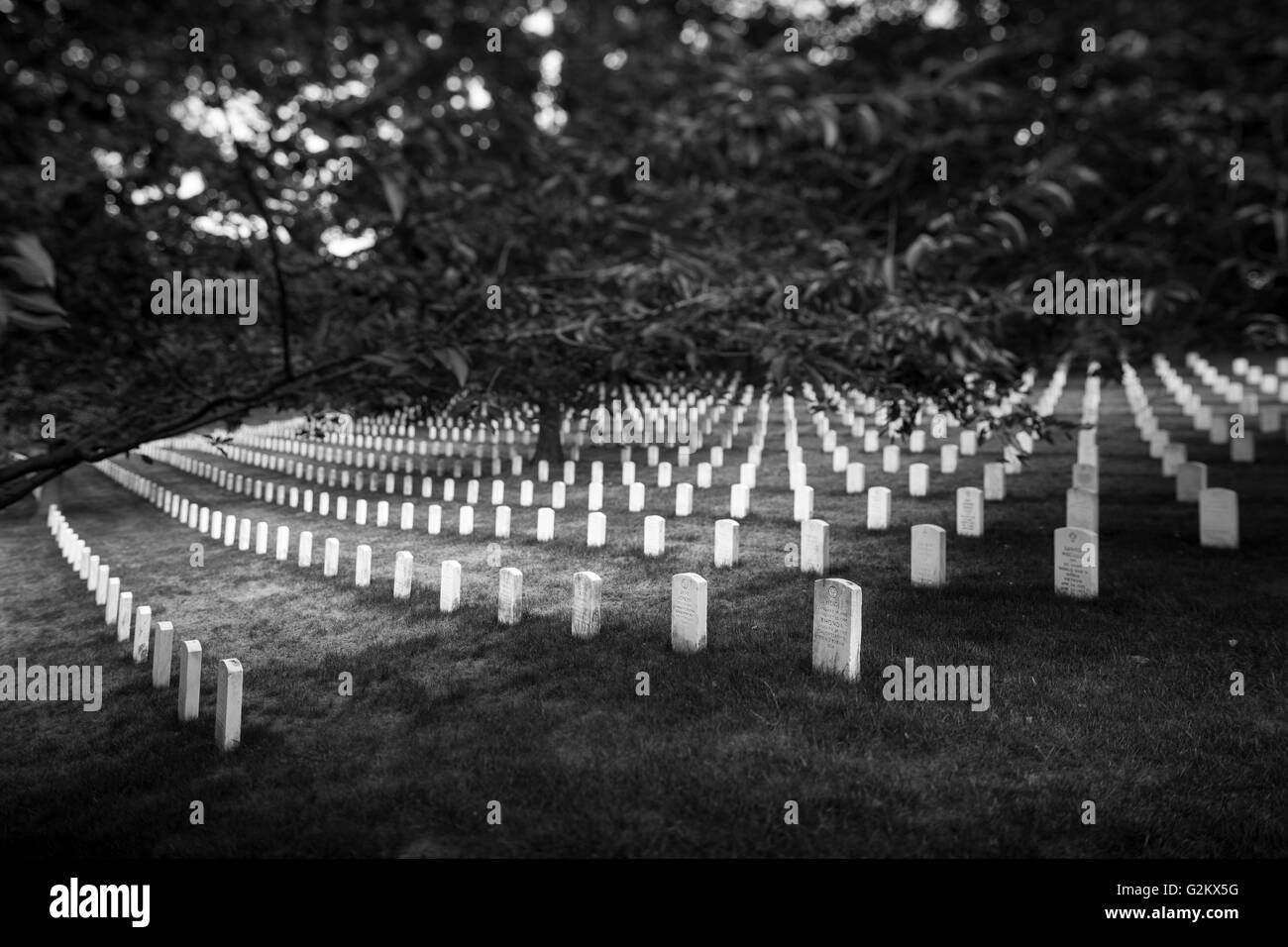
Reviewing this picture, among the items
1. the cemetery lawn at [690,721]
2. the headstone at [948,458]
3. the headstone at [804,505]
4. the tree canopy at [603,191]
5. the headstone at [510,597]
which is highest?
the tree canopy at [603,191]

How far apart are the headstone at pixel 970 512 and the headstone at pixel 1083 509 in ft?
3.09

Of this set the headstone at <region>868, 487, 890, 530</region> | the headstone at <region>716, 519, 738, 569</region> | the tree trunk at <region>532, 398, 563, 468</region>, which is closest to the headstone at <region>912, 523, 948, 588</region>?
the headstone at <region>716, 519, 738, 569</region>

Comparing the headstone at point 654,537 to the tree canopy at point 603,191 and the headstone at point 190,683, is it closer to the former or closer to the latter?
the tree canopy at point 603,191

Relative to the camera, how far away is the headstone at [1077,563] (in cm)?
677

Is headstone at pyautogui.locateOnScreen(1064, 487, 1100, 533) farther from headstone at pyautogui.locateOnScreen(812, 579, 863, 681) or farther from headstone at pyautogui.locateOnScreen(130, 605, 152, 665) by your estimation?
headstone at pyautogui.locateOnScreen(130, 605, 152, 665)

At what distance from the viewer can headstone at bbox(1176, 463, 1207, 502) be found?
10.4 meters

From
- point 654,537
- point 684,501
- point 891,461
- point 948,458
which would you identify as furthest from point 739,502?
point 948,458

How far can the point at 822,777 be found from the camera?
4168 millimetres

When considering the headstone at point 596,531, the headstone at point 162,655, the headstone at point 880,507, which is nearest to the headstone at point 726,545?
the headstone at point 596,531

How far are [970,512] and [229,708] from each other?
7554mm

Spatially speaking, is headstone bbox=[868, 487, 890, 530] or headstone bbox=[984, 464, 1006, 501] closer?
headstone bbox=[868, 487, 890, 530]

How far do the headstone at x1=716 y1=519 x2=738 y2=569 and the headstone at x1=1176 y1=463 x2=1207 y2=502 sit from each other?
6.26 m
